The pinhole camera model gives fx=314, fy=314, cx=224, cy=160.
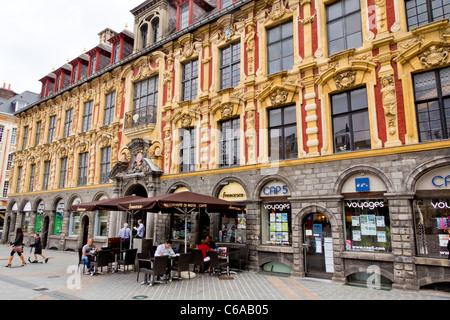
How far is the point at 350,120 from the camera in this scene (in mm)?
12289

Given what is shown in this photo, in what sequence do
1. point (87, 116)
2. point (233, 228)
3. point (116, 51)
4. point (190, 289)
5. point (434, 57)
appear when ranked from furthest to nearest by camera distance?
point (87, 116), point (116, 51), point (233, 228), point (434, 57), point (190, 289)

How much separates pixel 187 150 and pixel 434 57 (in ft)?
38.8

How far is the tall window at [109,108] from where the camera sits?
899 inches

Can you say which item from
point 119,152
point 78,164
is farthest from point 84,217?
point 119,152

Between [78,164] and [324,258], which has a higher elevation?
[78,164]

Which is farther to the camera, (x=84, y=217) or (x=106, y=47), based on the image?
(x=106, y=47)

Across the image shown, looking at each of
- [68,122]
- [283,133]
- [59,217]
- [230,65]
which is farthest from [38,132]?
[283,133]

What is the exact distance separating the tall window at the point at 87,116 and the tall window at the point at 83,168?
210cm

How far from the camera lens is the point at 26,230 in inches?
1102

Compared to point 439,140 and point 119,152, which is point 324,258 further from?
point 119,152

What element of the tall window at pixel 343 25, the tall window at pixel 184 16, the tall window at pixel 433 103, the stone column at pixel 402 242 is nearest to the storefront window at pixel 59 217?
the tall window at pixel 184 16

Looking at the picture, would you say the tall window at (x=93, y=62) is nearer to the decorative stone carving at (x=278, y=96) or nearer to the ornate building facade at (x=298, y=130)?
the ornate building facade at (x=298, y=130)

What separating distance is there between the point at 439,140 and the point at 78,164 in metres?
23.1

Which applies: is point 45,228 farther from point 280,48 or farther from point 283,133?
point 280,48
